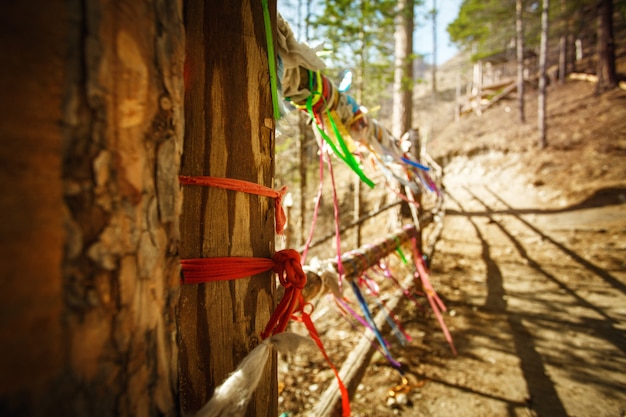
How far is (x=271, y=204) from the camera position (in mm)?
959

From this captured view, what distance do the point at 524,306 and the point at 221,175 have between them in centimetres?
532

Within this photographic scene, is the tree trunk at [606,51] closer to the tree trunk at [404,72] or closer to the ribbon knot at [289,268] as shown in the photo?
the tree trunk at [404,72]

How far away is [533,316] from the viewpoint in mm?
4004

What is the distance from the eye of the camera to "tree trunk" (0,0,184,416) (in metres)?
0.35

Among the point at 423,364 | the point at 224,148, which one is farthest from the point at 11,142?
the point at 423,364

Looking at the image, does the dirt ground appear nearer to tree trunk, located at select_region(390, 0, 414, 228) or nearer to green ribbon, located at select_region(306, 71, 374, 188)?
green ribbon, located at select_region(306, 71, 374, 188)

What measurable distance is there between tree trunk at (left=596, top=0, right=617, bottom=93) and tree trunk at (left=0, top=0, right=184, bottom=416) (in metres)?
19.5

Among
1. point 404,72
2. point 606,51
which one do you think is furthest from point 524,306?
point 606,51

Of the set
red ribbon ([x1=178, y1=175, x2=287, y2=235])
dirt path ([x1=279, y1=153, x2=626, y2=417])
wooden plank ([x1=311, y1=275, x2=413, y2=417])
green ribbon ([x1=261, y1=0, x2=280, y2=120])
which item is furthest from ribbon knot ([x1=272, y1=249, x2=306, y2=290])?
dirt path ([x1=279, y1=153, x2=626, y2=417])

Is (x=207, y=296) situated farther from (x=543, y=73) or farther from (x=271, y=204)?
Answer: (x=543, y=73)

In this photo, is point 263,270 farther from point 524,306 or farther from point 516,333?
point 524,306

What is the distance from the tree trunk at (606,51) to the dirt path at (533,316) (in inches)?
366

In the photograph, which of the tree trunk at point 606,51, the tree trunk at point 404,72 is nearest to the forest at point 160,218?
the tree trunk at point 404,72

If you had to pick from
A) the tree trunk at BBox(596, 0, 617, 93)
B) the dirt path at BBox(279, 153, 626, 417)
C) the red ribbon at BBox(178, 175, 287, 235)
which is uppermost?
the tree trunk at BBox(596, 0, 617, 93)
